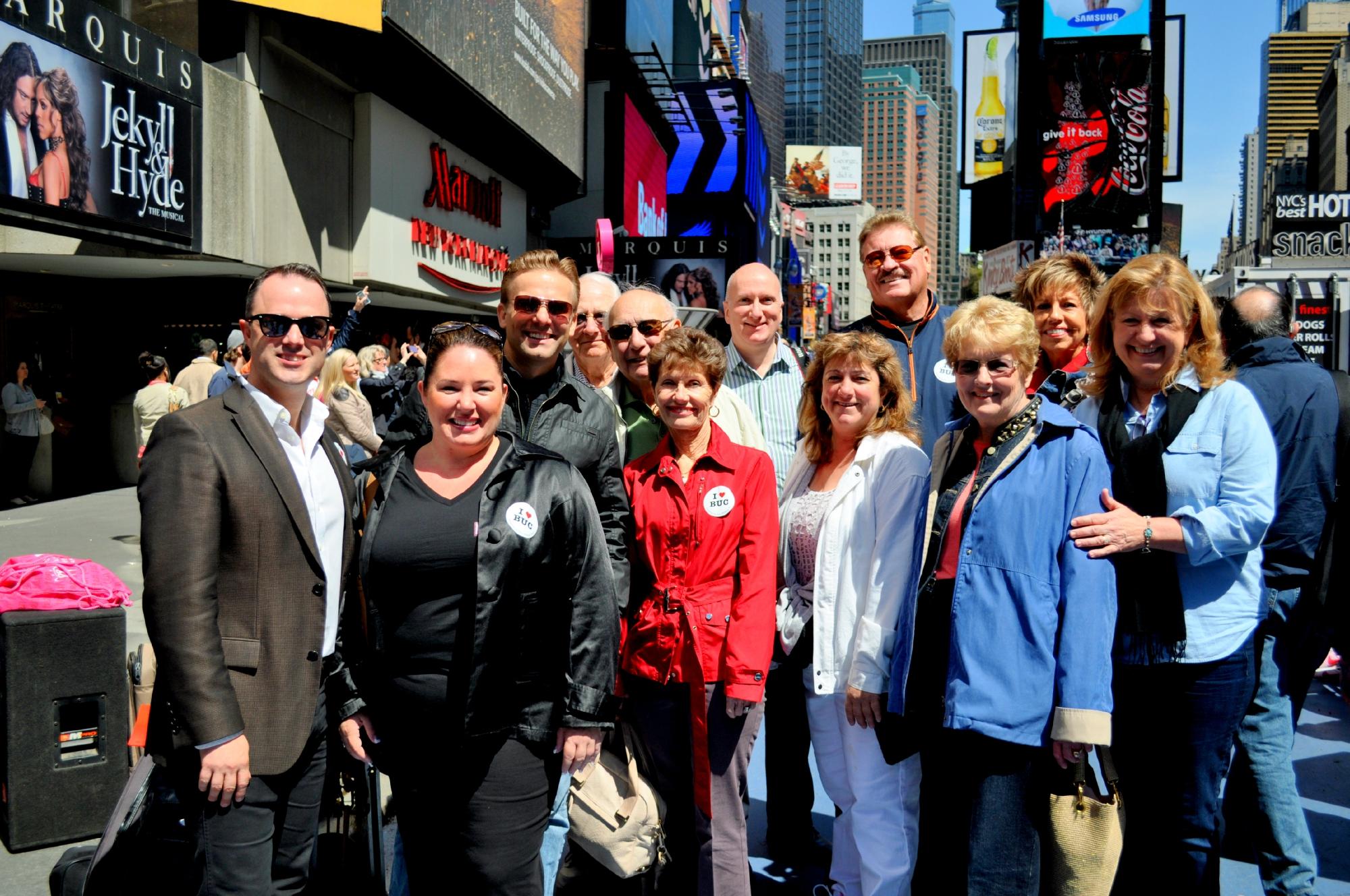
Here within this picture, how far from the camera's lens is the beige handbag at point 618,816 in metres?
3.20

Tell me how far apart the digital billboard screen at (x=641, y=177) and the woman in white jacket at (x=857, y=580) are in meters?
23.7

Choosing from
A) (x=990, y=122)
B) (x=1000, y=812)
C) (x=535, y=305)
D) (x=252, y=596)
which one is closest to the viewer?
(x=252, y=596)

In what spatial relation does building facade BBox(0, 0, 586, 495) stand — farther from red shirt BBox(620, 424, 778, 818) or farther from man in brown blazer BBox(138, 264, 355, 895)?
red shirt BBox(620, 424, 778, 818)

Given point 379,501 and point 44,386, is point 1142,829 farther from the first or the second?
point 44,386

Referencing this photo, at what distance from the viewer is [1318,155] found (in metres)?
98.9

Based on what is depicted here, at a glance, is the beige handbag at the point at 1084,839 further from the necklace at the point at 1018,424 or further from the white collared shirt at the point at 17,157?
the white collared shirt at the point at 17,157

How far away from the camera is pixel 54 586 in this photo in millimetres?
4176

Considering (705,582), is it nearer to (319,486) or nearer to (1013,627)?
(1013,627)

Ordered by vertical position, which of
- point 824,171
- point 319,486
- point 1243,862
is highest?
point 824,171

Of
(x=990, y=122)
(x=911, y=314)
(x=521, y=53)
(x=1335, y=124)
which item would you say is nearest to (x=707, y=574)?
(x=911, y=314)

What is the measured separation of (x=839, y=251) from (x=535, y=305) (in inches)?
6698

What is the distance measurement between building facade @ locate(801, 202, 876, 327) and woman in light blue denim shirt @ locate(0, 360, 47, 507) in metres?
150

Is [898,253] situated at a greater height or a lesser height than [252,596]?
greater

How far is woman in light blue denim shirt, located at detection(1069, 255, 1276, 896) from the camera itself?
2.91 meters
